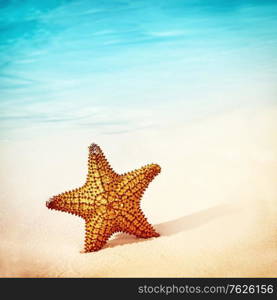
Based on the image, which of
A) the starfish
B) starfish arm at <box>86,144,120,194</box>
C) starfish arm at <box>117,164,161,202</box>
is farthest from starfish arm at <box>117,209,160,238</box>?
starfish arm at <box>86,144,120,194</box>

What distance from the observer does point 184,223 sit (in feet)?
8.64

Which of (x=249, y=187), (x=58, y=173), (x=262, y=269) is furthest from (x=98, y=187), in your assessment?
(x=58, y=173)

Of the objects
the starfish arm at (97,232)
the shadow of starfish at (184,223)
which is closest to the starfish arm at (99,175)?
the starfish arm at (97,232)

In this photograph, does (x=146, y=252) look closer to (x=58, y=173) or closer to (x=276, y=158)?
(x=276, y=158)

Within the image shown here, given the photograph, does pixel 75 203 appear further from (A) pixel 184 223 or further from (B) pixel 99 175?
(A) pixel 184 223

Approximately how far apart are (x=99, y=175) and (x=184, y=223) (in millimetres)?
808

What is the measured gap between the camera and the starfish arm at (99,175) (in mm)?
2406

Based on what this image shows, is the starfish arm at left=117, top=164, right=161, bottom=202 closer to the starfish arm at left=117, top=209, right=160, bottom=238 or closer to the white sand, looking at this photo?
the starfish arm at left=117, top=209, right=160, bottom=238

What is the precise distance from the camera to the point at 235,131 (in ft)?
14.1

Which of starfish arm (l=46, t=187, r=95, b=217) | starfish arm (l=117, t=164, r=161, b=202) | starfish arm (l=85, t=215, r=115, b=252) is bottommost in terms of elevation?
starfish arm (l=85, t=215, r=115, b=252)

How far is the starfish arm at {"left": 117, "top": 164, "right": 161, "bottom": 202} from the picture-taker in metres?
2.41

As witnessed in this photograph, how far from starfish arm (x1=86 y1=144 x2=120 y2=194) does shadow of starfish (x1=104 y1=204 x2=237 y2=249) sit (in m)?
0.41

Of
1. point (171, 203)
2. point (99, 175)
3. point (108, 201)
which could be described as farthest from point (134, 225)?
point (171, 203)

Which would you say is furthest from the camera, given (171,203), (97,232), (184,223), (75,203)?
(171,203)
